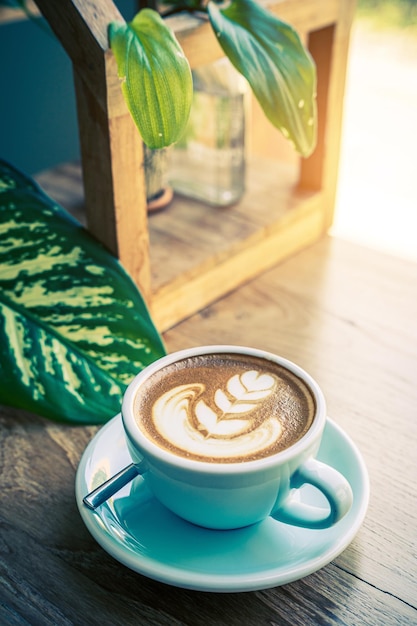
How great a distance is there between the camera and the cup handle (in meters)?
0.48

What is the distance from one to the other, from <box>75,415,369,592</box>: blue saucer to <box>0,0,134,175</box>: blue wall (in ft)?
2.03

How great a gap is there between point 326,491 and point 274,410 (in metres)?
0.07

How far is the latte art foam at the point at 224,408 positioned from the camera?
19.9 inches

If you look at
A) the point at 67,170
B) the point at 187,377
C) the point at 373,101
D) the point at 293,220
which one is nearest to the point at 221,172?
the point at 293,220

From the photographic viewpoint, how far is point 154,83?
23.4 inches

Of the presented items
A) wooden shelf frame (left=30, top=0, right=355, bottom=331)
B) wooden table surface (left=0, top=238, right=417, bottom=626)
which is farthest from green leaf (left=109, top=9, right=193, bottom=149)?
wooden table surface (left=0, top=238, right=417, bottom=626)

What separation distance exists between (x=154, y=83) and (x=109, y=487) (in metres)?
0.32

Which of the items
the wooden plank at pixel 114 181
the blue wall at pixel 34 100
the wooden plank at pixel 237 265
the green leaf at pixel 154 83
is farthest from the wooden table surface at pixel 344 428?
the blue wall at pixel 34 100

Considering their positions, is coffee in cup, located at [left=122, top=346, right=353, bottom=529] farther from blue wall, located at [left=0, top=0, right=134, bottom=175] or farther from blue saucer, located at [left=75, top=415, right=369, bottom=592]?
blue wall, located at [left=0, top=0, right=134, bottom=175]

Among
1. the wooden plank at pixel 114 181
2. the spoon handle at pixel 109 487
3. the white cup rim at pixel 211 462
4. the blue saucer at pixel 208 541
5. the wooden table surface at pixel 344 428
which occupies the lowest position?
the wooden table surface at pixel 344 428

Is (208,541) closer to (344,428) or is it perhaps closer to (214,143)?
(344,428)

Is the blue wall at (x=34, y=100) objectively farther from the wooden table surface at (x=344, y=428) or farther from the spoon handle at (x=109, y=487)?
the spoon handle at (x=109, y=487)

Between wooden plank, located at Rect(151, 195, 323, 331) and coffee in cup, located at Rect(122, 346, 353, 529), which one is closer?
coffee in cup, located at Rect(122, 346, 353, 529)

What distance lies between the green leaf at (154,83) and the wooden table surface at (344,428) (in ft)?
0.86
